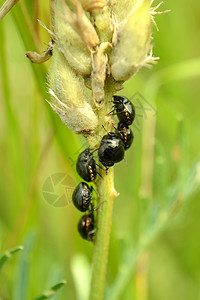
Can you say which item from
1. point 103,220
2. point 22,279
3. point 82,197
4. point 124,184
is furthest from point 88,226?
point 124,184

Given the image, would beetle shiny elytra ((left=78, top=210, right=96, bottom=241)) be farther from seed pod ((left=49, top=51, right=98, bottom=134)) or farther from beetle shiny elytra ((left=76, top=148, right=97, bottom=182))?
seed pod ((left=49, top=51, right=98, bottom=134))

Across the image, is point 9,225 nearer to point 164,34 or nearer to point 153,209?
point 153,209

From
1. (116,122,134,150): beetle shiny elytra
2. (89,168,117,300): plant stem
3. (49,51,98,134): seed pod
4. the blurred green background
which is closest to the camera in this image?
(49,51,98,134): seed pod

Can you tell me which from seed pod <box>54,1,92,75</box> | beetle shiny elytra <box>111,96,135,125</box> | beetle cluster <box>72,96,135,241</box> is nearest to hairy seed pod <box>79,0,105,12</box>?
seed pod <box>54,1,92,75</box>

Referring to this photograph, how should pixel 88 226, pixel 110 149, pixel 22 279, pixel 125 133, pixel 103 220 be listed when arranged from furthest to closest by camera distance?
pixel 22 279 < pixel 88 226 < pixel 125 133 < pixel 103 220 < pixel 110 149

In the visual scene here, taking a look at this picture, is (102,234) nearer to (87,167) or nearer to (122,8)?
(87,167)

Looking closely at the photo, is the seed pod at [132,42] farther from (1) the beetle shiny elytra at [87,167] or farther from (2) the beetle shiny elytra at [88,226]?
(2) the beetle shiny elytra at [88,226]
